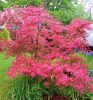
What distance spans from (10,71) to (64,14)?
2381 cm

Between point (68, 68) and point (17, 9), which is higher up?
point (17, 9)

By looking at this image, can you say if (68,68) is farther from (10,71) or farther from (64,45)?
(10,71)

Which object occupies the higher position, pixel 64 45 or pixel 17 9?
pixel 17 9

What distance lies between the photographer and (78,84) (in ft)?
21.8

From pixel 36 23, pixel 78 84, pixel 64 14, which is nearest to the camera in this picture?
pixel 78 84

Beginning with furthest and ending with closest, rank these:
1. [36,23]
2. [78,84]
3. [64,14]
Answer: [64,14]
[36,23]
[78,84]

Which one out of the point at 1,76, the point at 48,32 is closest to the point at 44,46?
the point at 48,32

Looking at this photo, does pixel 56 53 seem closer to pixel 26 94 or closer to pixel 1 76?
pixel 26 94

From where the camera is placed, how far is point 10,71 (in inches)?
267

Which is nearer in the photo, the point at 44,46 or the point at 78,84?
the point at 78,84

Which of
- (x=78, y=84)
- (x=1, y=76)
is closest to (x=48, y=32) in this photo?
(x=78, y=84)

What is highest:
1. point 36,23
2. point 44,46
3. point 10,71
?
point 36,23

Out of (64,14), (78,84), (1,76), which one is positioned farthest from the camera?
(64,14)

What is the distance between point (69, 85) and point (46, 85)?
0.54 m
